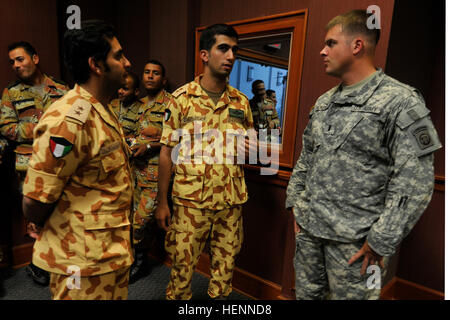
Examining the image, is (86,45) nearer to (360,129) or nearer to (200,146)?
(200,146)

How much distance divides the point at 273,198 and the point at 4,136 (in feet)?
6.74

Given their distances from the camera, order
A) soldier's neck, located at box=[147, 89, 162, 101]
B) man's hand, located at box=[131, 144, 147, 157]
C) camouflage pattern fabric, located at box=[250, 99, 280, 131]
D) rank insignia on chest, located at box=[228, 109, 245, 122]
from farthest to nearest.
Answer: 1. soldier's neck, located at box=[147, 89, 162, 101]
2. man's hand, located at box=[131, 144, 147, 157]
3. camouflage pattern fabric, located at box=[250, 99, 280, 131]
4. rank insignia on chest, located at box=[228, 109, 245, 122]

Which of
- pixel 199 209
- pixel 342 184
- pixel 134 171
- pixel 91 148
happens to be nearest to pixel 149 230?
pixel 134 171

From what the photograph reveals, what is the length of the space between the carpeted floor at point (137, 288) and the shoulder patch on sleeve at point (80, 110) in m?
1.59

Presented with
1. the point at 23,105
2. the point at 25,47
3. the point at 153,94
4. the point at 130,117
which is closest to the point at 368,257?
the point at 153,94

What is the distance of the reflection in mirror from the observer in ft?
6.28

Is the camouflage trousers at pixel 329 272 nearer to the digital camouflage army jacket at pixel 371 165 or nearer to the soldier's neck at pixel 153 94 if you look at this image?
the digital camouflage army jacket at pixel 371 165

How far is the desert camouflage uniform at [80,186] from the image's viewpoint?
3.18 feet

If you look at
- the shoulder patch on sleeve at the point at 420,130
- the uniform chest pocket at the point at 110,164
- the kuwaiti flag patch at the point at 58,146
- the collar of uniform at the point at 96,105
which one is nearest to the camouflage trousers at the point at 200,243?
the uniform chest pocket at the point at 110,164

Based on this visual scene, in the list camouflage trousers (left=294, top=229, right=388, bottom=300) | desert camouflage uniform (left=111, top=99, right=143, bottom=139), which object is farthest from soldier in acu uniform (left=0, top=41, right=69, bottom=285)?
camouflage trousers (left=294, top=229, right=388, bottom=300)

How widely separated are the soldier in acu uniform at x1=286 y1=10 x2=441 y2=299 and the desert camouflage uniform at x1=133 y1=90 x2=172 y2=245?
4.44 ft

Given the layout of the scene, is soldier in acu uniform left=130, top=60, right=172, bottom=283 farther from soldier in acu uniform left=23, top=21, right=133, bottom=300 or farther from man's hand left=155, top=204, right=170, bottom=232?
soldier in acu uniform left=23, top=21, right=133, bottom=300

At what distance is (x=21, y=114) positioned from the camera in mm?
2184

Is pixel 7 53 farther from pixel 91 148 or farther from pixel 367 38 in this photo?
pixel 367 38
